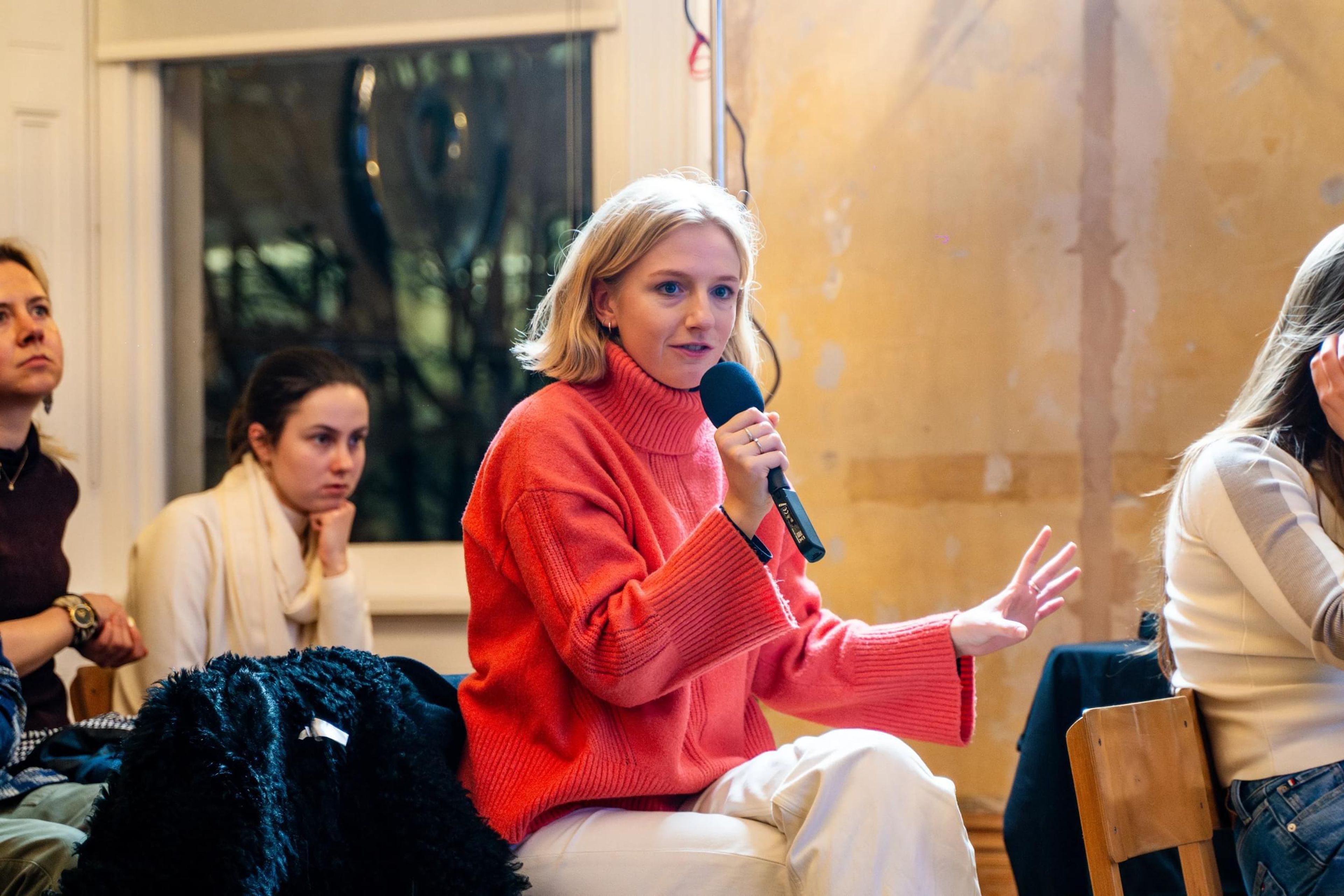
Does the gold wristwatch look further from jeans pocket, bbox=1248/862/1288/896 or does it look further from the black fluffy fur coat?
jeans pocket, bbox=1248/862/1288/896

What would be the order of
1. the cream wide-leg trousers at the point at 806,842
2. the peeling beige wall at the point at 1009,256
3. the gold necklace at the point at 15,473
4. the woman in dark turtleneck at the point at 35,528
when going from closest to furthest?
the cream wide-leg trousers at the point at 806,842 → the woman in dark turtleneck at the point at 35,528 → the gold necklace at the point at 15,473 → the peeling beige wall at the point at 1009,256

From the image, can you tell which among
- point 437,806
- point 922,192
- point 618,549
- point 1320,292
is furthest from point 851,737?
point 922,192

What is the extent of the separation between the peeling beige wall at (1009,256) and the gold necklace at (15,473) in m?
1.75

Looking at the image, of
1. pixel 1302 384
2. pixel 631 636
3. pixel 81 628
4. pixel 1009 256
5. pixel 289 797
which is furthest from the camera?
pixel 1009 256

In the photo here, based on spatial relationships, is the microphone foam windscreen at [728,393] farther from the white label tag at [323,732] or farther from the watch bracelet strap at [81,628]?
the watch bracelet strap at [81,628]

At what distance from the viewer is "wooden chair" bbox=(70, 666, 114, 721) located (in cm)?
241

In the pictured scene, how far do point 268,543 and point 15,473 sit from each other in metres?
0.51

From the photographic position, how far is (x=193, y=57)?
3291mm

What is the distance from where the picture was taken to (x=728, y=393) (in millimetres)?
1377

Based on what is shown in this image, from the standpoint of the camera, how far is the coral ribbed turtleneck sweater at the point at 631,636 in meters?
1.28

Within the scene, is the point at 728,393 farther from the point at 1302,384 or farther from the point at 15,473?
the point at 15,473

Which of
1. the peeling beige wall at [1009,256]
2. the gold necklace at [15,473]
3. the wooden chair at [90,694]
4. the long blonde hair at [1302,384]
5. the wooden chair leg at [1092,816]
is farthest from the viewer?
the peeling beige wall at [1009,256]

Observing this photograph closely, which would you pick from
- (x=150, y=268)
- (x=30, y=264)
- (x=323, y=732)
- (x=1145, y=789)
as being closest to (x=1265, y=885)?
(x=1145, y=789)

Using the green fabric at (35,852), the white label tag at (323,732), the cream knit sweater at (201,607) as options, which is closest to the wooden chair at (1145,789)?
the white label tag at (323,732)
